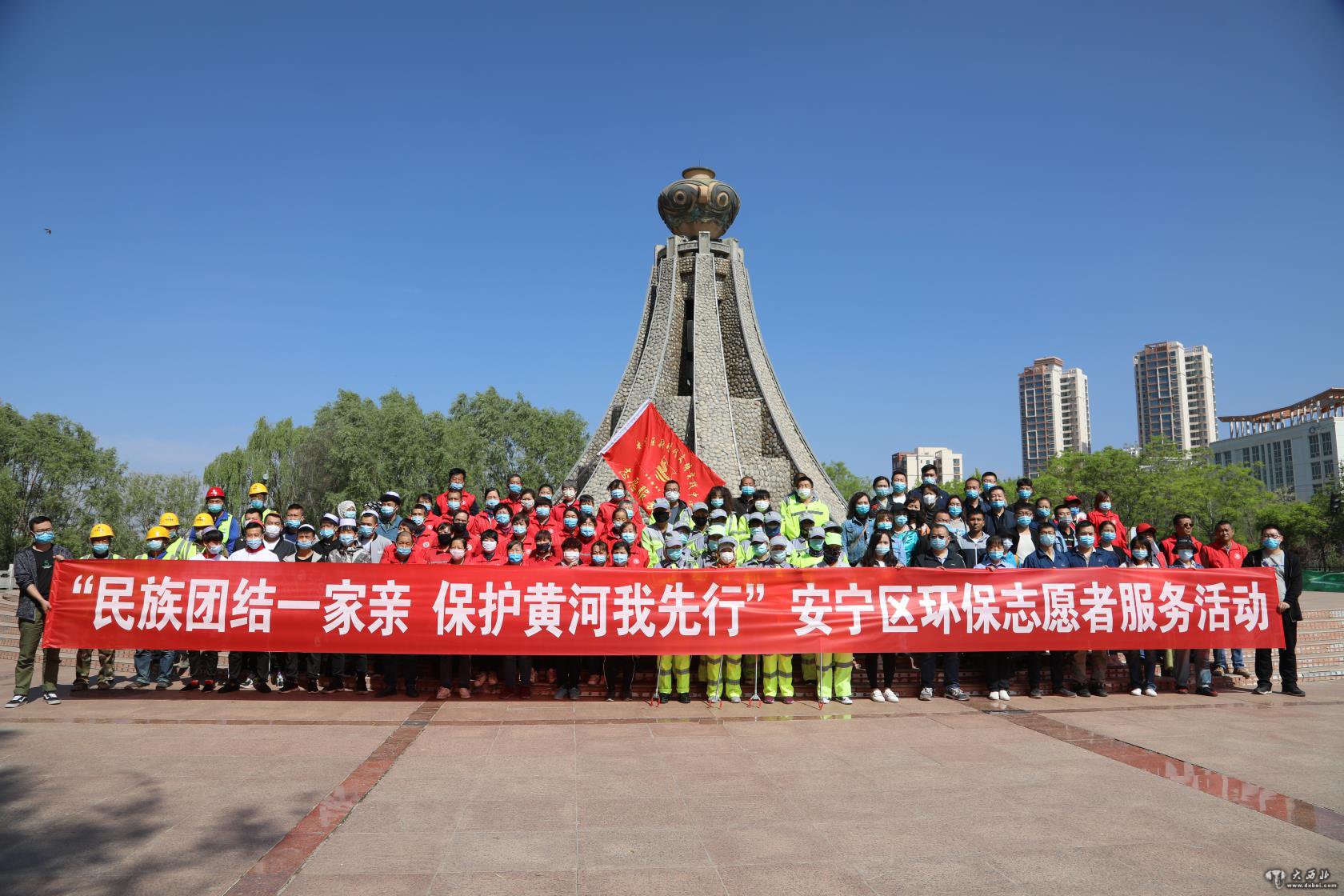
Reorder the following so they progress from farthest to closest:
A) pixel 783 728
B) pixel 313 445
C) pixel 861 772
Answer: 1. pixel 313 445
2. pixel 783 728
3. pixel 861 772

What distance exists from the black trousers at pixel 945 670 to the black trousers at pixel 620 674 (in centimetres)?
264

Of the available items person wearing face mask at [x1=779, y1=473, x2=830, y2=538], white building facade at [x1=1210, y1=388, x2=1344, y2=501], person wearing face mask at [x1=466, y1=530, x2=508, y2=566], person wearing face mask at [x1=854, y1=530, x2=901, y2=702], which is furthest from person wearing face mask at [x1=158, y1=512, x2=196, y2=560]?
white building facade at [x1=1210, y1=388, x2=1344, y2=501]

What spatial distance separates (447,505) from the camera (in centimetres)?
934

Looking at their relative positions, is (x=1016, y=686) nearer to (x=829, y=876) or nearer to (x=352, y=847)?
(x=829, y=876)

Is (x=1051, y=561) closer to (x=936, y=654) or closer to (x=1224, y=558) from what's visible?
(x=936, y=654)

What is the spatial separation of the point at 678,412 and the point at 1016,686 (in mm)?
16654

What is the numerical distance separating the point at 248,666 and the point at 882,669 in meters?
5.90

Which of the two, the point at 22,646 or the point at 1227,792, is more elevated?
the point at 22,646

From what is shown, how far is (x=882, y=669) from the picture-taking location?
24.9 feet

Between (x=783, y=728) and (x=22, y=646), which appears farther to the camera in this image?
(x=22, y=646)

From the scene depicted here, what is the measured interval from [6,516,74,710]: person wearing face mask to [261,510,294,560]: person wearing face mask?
5.23 ft

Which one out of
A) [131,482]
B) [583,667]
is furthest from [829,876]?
[131,482]

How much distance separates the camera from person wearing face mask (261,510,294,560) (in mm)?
7797

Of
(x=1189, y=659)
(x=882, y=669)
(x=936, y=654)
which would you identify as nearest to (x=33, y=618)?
(x=882, y=669)
